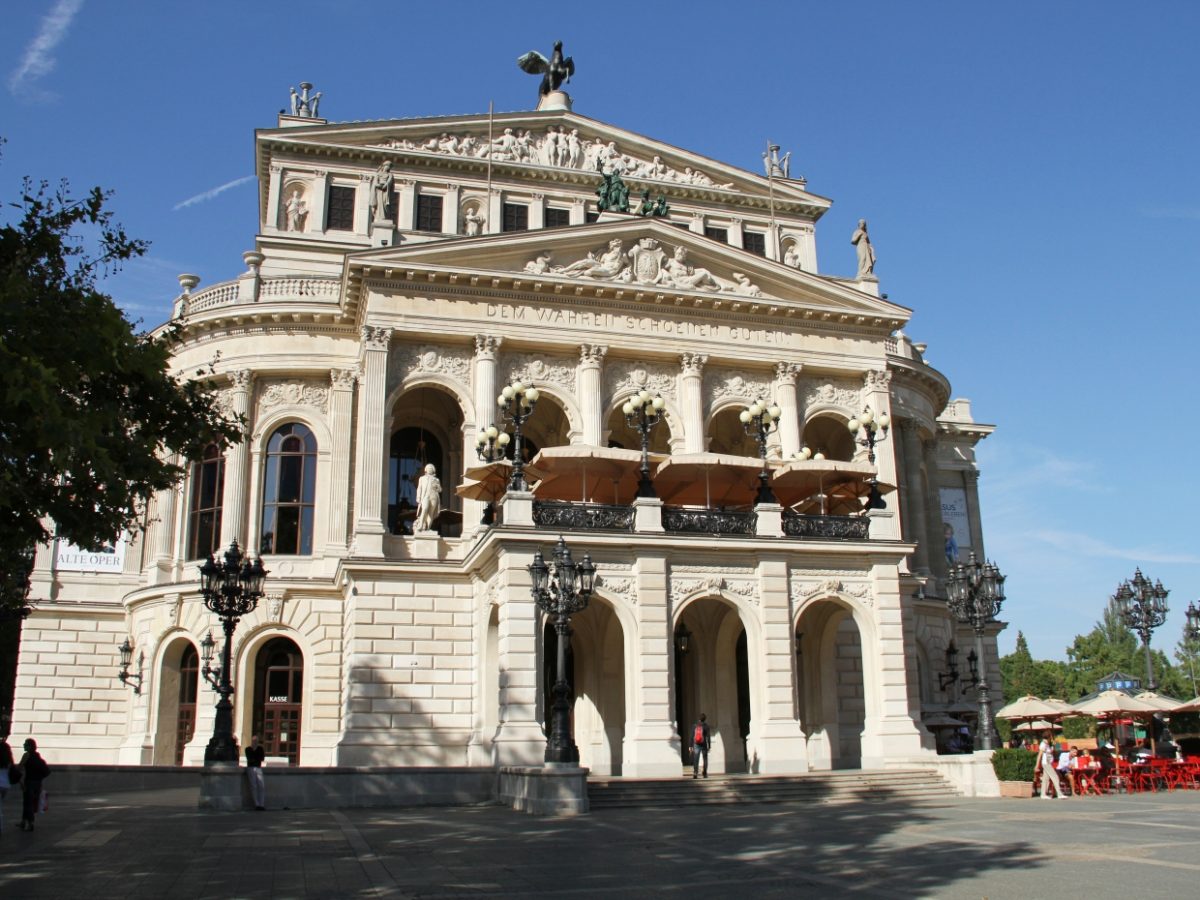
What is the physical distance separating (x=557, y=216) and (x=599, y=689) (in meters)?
22.3

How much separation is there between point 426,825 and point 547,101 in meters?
38.3

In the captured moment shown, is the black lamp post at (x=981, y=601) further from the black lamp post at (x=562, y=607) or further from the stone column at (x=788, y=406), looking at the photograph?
the stone column at (x=788, y=406)

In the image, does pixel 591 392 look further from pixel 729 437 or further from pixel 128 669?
pixel 128 669

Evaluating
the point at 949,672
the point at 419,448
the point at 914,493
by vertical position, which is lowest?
the point at 949,672

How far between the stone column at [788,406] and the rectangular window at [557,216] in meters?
13.0

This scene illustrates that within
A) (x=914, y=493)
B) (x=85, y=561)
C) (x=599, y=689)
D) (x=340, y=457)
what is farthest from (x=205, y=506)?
(x=914, y=493)

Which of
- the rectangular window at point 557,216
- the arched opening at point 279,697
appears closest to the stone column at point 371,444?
the arched opening at point 279,697

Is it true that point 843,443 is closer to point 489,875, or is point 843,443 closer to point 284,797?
point 284,797

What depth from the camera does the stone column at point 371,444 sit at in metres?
32.9

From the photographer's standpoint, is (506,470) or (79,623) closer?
(506,470)

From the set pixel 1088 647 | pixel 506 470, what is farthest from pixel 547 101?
pixel 1088 647

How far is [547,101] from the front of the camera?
50.8 metres

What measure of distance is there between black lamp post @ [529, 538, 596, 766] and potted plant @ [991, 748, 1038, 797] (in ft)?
33.8

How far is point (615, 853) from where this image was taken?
15.4 meters
